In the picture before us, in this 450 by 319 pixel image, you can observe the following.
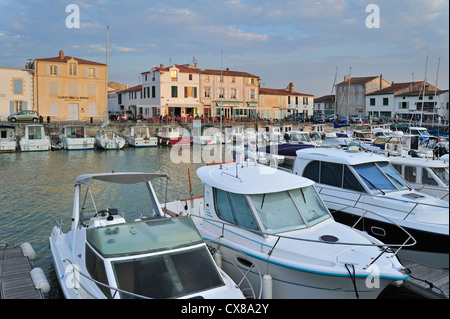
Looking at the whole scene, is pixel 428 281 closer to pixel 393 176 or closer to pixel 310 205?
pixel 310 205

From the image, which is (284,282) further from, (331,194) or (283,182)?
(331,194)

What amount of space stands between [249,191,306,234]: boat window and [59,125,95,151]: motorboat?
31.0 meters

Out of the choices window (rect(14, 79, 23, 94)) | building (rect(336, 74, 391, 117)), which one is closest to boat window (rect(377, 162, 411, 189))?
window (rect(14, 79, 23, 94))

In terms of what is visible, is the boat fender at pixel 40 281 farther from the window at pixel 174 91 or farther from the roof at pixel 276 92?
the roof at pixel 276 92

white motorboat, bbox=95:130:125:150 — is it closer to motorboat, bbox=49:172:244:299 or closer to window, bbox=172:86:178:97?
window, bbox=172:86:178:97

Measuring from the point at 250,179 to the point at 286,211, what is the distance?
1.11m

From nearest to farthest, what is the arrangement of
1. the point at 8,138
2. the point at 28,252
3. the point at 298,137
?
the point at 28,252 → the point at 298,137 → the point at 8,138

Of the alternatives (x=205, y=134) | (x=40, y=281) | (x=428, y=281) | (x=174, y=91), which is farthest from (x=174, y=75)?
(x=428, y=281)

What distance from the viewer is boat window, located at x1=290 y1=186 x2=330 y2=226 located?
8.27 metres

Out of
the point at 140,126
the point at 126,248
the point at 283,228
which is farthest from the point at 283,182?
the point at 140,126

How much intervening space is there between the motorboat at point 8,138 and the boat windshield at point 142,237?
30.7 m

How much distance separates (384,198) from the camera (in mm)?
10102

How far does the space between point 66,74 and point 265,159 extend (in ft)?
126

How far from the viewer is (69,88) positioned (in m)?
48.8
